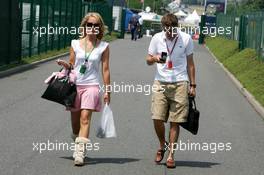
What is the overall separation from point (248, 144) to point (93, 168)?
3.25 m

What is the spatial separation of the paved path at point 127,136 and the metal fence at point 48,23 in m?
6.39

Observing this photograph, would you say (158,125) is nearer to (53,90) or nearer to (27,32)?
(53,90)

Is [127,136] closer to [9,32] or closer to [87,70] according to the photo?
[87,70]

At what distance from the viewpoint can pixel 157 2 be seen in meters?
142

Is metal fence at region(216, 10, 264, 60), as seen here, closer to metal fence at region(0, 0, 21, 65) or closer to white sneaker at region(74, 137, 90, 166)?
metal fence at region(0, 0, 21, 65)

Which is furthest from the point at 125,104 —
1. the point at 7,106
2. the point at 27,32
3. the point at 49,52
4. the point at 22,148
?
the point at 49,52

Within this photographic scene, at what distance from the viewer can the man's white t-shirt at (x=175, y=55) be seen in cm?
798

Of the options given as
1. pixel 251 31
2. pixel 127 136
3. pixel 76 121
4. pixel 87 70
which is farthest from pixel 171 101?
pixel 251 31

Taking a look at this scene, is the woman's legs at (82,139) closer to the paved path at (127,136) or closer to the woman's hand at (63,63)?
the paved path at (127,136)

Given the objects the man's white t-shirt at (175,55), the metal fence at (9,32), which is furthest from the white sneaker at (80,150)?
the metal fence at (9,32)

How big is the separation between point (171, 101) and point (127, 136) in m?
2.36

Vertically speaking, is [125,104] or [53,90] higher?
[53,90]

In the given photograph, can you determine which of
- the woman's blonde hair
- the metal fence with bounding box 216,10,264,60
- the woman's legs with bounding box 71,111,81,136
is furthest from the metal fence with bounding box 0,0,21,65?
the woman's blonde hair

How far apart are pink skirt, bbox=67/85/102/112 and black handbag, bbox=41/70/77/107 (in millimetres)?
84
